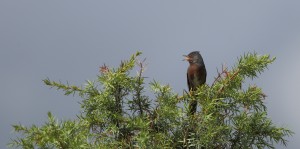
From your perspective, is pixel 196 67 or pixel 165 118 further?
pixel 196 67

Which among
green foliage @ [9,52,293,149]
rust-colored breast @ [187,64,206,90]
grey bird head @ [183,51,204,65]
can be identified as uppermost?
grey bird head @ [183,51,204,65]

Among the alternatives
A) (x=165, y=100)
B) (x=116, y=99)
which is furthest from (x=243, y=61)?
(x=116, y=99)

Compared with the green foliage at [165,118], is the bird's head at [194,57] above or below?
above

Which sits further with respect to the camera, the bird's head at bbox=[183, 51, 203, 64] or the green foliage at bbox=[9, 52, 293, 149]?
the bird's head at bbox=[183, 51, 203, 64]

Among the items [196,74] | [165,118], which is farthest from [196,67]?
[165,118]

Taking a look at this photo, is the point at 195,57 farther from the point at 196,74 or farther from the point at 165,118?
the point at 165,118

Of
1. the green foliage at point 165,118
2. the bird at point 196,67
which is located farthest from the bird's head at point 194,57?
the green foliage at point 165,118

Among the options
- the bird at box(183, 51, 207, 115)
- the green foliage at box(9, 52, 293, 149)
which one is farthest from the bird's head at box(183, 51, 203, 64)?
the green foliage at box(9, 52, 293, 149)

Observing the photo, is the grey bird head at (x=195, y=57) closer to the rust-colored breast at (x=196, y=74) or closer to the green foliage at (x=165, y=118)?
the rust-colored breast at (x=196, y=74)

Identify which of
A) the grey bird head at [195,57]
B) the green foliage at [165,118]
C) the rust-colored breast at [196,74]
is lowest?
the green foliage at [165,118]

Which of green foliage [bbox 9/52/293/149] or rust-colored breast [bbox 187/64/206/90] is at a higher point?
rust-colored breast [bbox 187/64/206/90]

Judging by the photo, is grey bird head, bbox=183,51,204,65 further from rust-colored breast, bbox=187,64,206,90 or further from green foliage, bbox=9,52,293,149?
green foliage, bbox=9,52,293,149

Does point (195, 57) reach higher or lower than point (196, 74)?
higher

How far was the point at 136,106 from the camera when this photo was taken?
19.7ft
